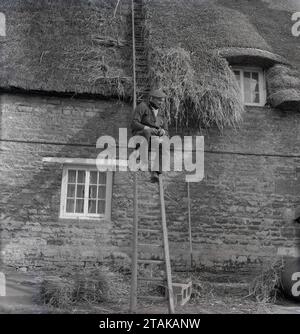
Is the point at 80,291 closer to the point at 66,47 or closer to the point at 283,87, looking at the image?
the point at 66,47

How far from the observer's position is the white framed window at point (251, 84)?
894cm

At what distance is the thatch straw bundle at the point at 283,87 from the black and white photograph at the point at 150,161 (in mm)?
35

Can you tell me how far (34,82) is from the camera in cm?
804

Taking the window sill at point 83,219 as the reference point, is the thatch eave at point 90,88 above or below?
above

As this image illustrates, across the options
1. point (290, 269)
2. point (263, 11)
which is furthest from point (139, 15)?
point (290, 269)

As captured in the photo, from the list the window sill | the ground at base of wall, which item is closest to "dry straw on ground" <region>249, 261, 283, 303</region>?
the ground at base of wall

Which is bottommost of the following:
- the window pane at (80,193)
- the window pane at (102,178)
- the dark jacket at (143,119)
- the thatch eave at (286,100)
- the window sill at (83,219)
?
the window sill at (83,219)

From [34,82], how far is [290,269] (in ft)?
18.0

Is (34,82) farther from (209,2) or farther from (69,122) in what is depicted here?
(209,2)

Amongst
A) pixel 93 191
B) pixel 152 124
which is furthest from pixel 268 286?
pixel 93 191

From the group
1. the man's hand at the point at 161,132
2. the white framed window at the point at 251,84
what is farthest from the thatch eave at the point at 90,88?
the white framed window at the point at 251,84

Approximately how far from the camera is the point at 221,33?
9320 mm

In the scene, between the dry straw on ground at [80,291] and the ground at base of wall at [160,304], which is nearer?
the ground at base of wall at [160,304]

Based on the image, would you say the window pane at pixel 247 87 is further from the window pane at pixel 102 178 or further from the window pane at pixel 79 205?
the window pane at pixel 79 205
